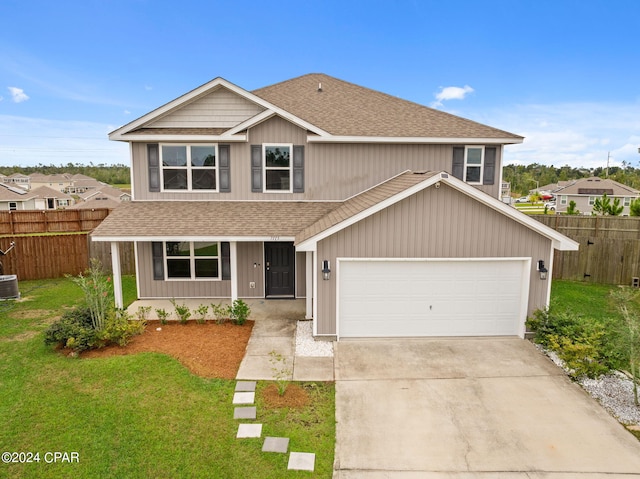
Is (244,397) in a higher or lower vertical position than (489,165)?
lower

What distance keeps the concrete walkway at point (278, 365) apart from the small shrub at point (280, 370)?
0.02 meters

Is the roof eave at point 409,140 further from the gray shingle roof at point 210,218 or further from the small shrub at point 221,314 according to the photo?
the small shrub at point 221,314

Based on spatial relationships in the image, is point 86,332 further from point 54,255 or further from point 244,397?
point 54,255

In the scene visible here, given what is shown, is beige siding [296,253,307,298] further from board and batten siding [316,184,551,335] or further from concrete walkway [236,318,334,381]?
board and batten siding [316,184,551,335]

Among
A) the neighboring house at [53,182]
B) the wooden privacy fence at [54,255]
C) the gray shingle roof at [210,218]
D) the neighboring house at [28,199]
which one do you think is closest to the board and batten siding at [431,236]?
the gray shingle roof at [210,218]

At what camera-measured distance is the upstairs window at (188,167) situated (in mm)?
12094

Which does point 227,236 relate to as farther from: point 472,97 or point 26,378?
point 472,97

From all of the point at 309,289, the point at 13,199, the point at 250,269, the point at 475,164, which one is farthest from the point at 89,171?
the point at 475,164

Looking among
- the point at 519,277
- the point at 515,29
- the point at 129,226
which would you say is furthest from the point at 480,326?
the point at 515,29

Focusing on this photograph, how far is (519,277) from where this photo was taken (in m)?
9.63

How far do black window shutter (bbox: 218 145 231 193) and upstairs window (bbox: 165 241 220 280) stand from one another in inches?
71.1

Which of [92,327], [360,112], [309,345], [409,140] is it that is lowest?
[309,345]

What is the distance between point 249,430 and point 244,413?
0.43 meters

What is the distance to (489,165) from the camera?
40.8 feet
